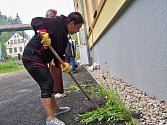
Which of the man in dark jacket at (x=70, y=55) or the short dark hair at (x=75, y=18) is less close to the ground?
the short dark hair at (x=75, y=18)

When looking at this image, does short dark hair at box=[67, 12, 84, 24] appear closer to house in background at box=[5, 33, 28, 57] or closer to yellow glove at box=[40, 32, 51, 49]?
yellow glove at box=[40, 32, 51, 49]

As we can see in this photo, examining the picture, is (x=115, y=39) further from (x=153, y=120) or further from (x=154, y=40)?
(x=153, y=120)

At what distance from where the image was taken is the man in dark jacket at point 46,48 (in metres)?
3.59

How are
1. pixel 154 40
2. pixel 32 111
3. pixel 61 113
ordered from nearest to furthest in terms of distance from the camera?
1. pixel 154 40
2. pixel 61 113
3. pixel 32 111

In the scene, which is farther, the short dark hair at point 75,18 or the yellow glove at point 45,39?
the short dark hair at point 75,18

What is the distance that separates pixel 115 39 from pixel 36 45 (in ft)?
8.64

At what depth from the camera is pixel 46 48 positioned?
367cm

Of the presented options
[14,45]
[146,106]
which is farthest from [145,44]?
[14,45]

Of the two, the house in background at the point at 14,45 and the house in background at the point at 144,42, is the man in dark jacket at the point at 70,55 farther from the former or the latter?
the house in background at the point at 14,45

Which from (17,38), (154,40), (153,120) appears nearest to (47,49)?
(154,40)

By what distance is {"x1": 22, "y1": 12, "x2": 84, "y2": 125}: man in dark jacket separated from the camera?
359 centimetres

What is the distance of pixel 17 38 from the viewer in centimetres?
9575

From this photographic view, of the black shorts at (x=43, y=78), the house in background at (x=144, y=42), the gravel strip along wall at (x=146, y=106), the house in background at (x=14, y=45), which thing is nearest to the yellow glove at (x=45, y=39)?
the black shorts at (x=43, y=78)

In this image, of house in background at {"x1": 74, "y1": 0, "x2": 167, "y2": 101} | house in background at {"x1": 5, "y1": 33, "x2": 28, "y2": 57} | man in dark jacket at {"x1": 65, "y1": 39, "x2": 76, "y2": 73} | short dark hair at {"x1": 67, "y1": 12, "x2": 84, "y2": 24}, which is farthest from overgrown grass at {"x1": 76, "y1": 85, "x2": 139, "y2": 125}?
house in background at {"x1": 5, "y1": 33, "x2": 28, "y2": 57}
